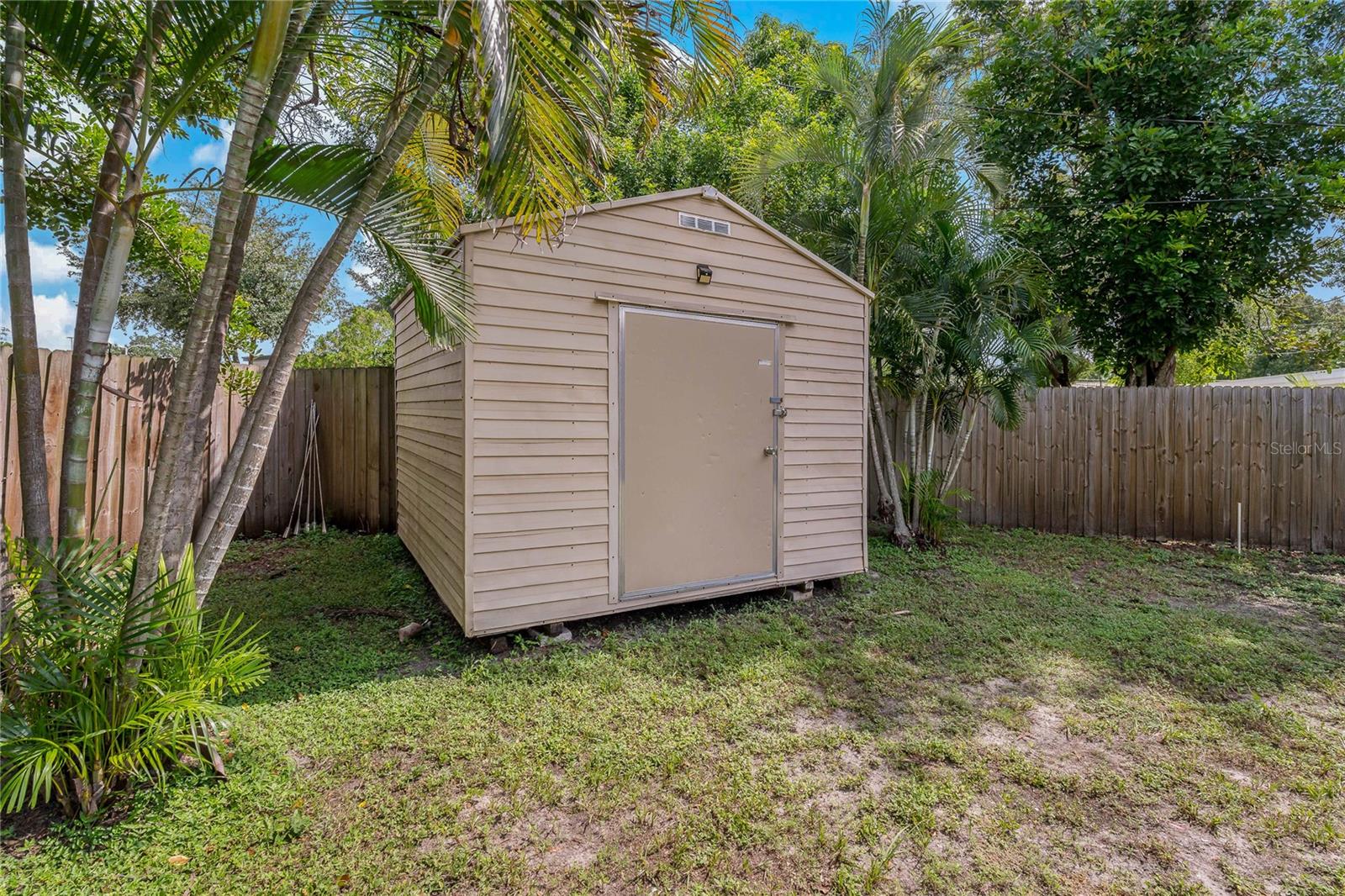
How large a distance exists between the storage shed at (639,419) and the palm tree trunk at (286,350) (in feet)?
3.07

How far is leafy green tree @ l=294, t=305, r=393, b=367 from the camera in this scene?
12.7 meters

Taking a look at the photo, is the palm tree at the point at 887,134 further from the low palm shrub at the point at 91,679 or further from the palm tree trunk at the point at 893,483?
the low palm shrub at the point at 91,679

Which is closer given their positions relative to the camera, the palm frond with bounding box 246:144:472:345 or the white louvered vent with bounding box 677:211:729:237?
the palm frond with bounding box 246:144:472:345

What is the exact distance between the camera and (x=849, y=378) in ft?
14.6

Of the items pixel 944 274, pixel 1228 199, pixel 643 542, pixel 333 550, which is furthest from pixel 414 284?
pixel 1228 199

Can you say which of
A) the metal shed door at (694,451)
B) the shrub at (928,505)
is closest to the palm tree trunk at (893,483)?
the shrub at (928,505)

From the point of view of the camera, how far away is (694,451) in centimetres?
379

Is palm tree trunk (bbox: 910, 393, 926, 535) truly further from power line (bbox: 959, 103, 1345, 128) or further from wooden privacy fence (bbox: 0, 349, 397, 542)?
wooden privacy fence (bbox: 0, 349, 397, 542)

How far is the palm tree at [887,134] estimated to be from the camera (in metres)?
4.90

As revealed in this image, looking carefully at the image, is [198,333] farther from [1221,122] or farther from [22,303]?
[1221,122]

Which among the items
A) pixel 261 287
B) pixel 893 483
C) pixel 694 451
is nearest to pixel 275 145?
pixel 694 451

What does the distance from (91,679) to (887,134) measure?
5.96 m

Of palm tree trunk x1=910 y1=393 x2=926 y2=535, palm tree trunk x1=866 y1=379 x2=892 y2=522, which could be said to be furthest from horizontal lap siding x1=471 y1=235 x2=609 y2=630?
palm tree trunk x1=910 y1=393 x2=926 y2=535

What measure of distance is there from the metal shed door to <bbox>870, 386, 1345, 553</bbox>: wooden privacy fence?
3.78 m
